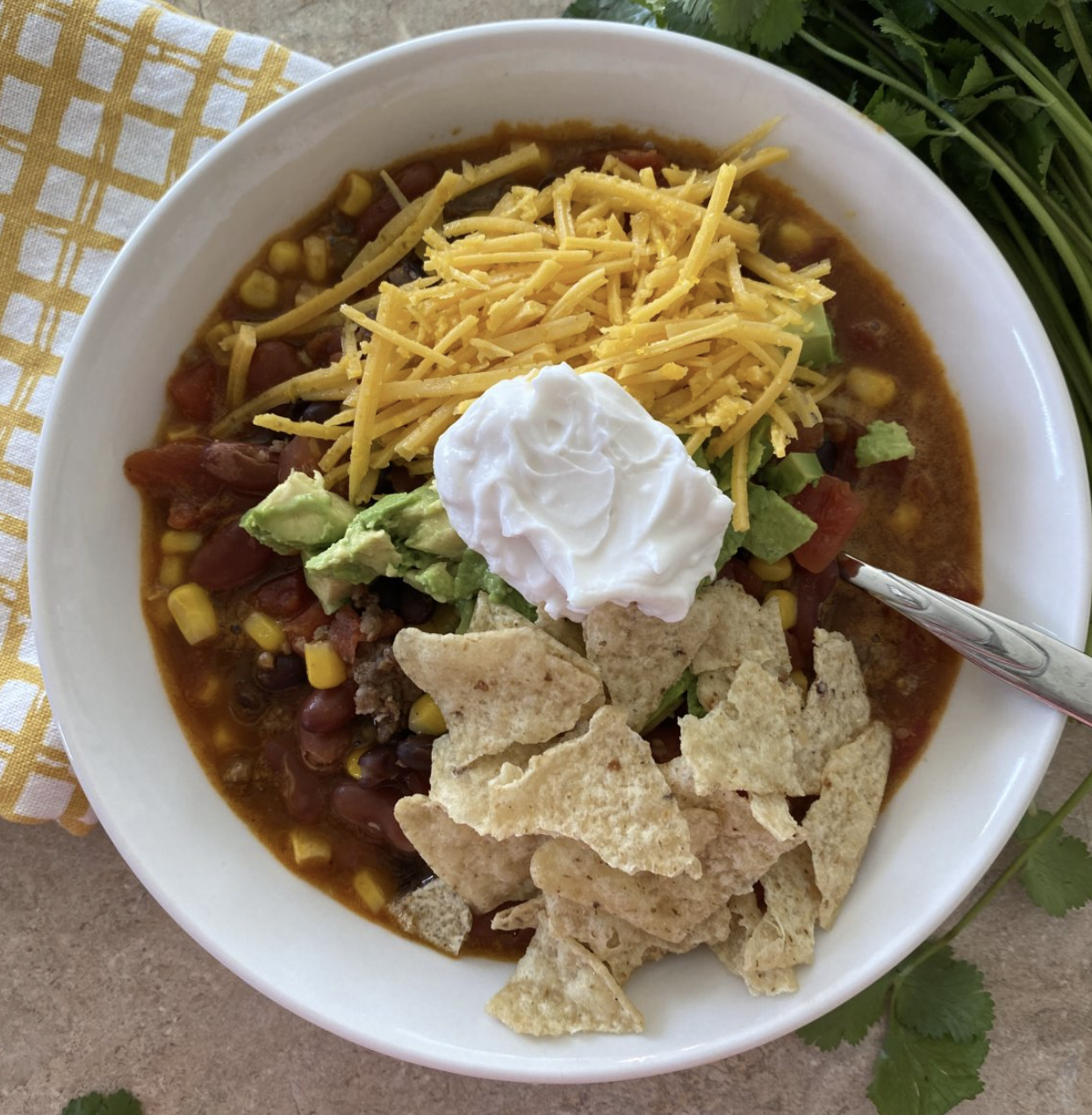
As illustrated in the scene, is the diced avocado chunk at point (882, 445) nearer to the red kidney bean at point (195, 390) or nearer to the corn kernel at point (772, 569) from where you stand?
the corn kernel at point (772, 569)

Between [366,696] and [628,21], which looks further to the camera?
[628,21]

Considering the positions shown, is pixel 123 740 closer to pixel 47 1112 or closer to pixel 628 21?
pixel 47 1112

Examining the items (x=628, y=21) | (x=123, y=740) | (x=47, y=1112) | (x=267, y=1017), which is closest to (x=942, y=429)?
(x=628, y=21)

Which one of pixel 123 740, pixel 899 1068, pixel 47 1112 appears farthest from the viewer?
pixel 47 1112

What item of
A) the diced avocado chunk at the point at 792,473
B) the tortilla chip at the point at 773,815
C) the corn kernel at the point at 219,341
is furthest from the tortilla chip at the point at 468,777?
the corn kernel at the point at 219,341

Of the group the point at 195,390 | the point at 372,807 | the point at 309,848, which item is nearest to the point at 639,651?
the point at 372,807

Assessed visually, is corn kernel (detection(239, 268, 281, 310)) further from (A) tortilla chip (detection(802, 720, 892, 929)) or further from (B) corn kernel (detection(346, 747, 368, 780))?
(A) tortilla chip (detection(802, 720, 892, 929))
